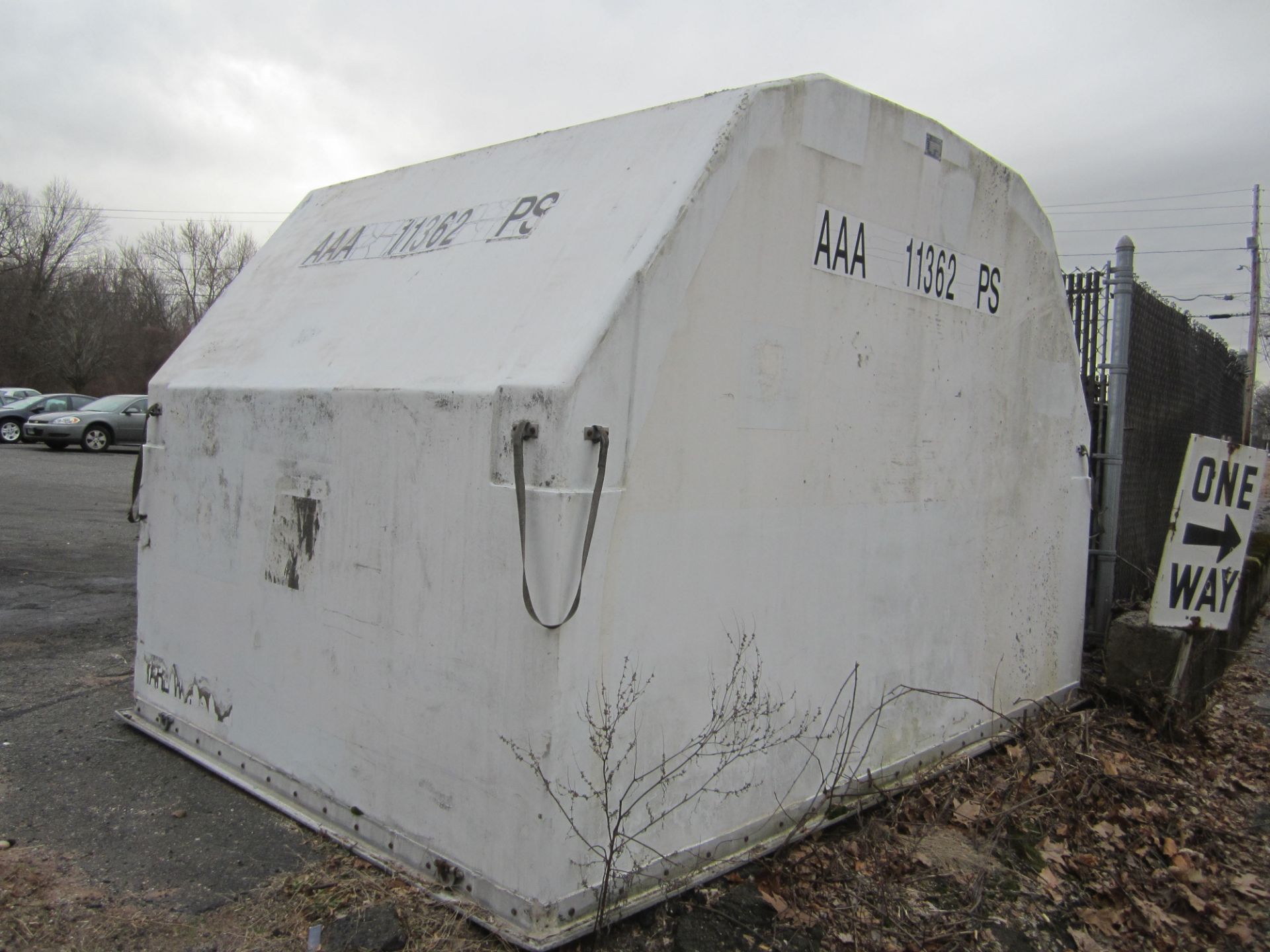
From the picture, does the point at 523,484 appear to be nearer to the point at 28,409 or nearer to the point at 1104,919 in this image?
the point at 1104,919

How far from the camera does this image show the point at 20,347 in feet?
142

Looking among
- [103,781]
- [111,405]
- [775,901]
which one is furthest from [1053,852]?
[111,405]

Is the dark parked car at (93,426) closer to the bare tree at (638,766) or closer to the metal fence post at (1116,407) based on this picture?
the metal fence post at (1116,407)

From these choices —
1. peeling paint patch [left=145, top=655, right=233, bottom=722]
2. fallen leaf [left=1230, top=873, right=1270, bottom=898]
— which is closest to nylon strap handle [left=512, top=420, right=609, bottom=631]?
peeling paint patch [left=145, top=655, right=233, bottom=722]

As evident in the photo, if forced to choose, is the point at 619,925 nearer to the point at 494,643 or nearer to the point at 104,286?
the point at 494,643

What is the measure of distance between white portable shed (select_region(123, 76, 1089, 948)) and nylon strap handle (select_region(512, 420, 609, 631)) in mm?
14

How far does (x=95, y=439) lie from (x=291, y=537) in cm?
2097

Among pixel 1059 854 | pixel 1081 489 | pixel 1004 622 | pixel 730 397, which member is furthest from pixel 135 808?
pixel 1081 489

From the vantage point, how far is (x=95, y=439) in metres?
21.5

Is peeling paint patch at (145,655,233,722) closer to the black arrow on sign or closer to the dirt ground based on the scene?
the dirt ground

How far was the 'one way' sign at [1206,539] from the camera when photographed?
5.12 meters

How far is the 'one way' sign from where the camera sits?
16.8 ft

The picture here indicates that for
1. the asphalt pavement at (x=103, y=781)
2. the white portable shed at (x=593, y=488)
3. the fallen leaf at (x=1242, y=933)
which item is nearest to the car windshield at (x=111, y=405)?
the asphalt pavement at (x=103, y=781)

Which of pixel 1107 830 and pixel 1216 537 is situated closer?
pixel 1107 830
